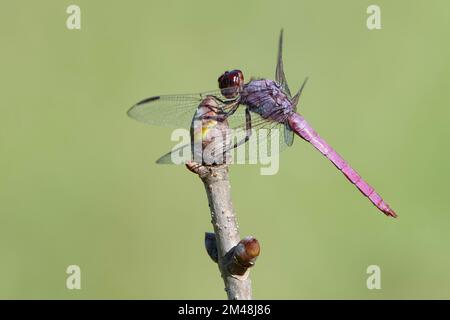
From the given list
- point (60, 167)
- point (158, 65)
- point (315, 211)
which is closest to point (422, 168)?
point (315, 211)

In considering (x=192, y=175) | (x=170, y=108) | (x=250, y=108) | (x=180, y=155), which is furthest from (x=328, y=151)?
(x=192, y=175)

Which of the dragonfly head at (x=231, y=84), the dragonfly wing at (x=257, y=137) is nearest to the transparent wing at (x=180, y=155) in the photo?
the dragonfly wing at (x=257, y=137)

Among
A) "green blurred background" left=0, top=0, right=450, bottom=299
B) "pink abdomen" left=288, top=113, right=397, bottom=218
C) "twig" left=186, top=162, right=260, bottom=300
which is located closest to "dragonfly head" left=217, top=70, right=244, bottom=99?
"pink abdomen" left=288, top=113, right=397, bottom=218

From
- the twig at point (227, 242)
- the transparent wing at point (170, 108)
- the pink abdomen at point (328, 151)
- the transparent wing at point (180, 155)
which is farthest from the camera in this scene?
the pink abdomen at point (328, 151)

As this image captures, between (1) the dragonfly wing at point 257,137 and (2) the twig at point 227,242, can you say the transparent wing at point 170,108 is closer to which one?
(1) the dragonfly wing at point 257,137

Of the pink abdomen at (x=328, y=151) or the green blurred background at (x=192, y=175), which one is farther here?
the green blurred background at (x=192, y=175)

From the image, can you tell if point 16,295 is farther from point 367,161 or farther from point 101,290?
point 367,161

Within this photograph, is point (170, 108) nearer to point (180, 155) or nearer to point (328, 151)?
point (180, 155)

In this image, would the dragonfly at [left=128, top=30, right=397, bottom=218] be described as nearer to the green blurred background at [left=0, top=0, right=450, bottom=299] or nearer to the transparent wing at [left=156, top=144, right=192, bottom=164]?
the transparent wing at [left=156, top=144, right=192, bottom=164]
